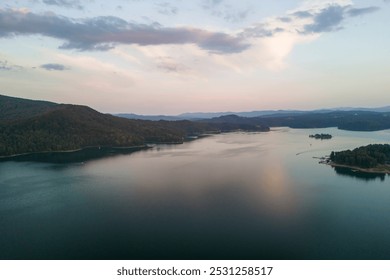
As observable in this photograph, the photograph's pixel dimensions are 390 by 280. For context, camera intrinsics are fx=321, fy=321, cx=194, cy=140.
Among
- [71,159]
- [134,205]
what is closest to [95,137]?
[71,159]

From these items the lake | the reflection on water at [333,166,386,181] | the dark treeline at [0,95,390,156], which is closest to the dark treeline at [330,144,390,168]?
the reflection on water at [333,166,386,181]

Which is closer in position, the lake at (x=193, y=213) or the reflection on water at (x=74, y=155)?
the lake at (x=193, y=213)

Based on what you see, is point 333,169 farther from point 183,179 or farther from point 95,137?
point 95,137

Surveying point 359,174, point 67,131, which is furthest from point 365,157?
point 67,131

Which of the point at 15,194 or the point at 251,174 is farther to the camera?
the point at 251,174

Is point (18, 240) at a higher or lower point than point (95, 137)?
lower

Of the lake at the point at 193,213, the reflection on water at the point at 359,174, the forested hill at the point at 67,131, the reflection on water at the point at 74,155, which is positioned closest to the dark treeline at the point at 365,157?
the reflection on water at the point at 359,174

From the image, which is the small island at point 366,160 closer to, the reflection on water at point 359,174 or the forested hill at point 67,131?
the reflection on water at point 359,174
